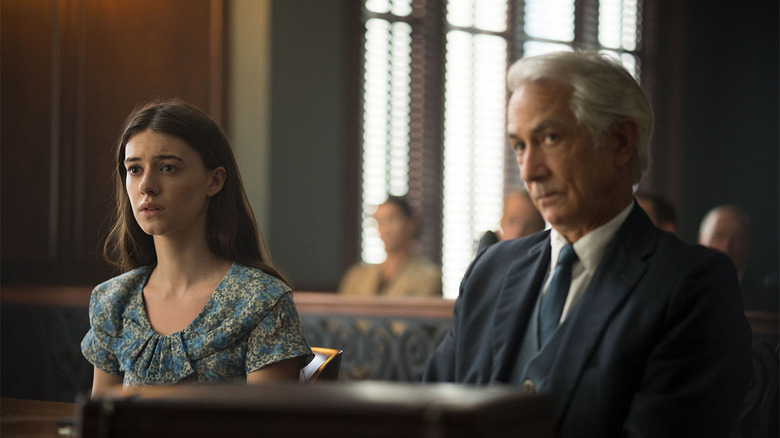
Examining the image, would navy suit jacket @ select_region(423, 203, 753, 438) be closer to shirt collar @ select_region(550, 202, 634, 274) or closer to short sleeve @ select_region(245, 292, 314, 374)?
shirt collar @ select_region(550, 202, 634, 274)

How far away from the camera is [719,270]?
1965 mm

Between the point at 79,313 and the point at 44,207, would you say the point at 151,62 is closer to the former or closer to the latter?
the point at 44,207

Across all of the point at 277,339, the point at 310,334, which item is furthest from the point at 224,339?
the point at 310,334

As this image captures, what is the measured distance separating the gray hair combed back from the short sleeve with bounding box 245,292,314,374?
706mm

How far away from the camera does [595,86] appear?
2.08m

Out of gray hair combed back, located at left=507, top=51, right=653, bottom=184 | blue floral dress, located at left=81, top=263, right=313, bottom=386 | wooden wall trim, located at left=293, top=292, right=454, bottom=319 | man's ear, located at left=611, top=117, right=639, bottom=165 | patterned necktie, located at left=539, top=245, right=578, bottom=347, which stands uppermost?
gray hair combed back, located at left=507, top=51, right=653, bottom=184

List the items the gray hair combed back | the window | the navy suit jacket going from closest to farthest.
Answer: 1. the navy suit jacket
2. the gray hair combed back
3. the window

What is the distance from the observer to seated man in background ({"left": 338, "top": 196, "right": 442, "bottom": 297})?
20.1 ft

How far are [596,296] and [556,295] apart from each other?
110mm

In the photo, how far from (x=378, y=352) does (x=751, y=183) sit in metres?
6.40

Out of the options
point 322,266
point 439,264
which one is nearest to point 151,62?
point 322,266

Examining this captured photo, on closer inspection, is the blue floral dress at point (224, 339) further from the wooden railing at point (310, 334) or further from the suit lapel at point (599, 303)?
the wooden railing at point (310, 334)

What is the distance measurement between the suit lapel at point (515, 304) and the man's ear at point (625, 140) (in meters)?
0.26

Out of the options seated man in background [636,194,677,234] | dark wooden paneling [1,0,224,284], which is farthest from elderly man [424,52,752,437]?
dark wooden paneling [1,0,224,284]
